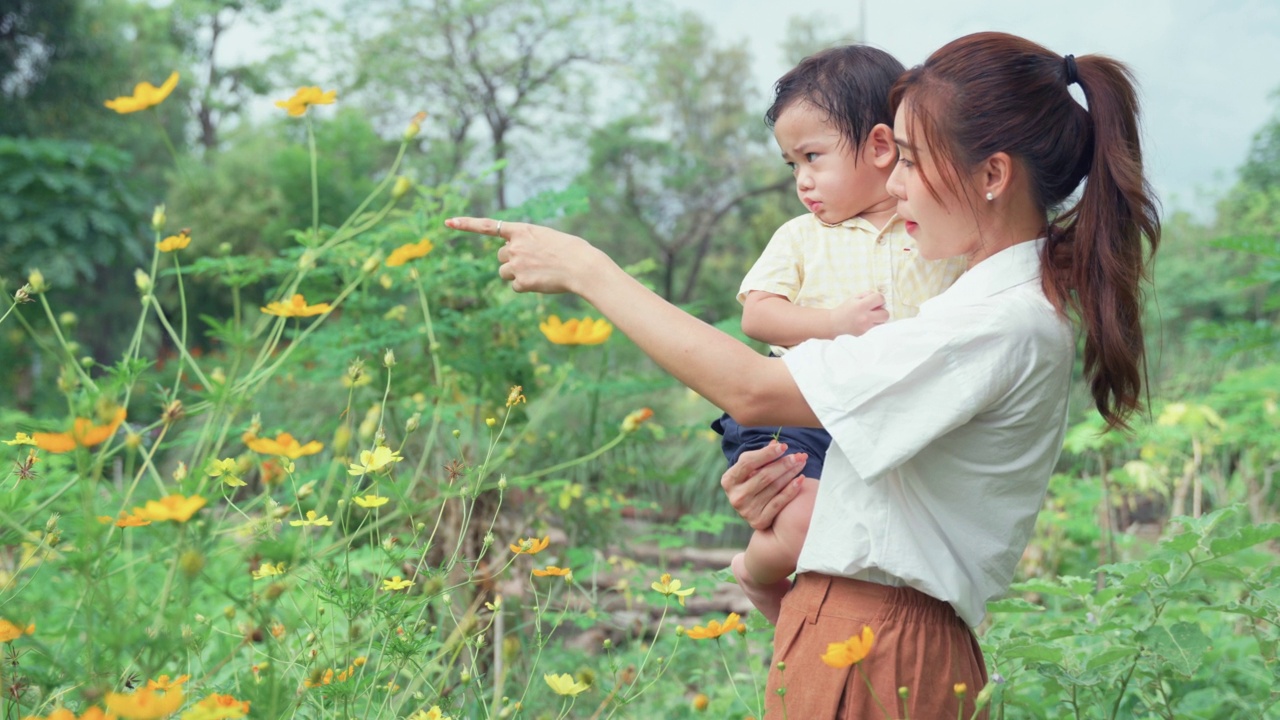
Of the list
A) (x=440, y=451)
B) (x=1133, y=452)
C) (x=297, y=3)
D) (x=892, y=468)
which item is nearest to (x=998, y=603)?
(x=892, y=468)

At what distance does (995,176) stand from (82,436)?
35.7 inches

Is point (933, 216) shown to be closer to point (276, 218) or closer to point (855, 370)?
point (855, 370)

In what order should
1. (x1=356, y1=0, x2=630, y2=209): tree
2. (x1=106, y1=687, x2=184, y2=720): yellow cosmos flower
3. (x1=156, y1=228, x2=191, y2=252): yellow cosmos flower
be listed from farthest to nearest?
(x1=356, y1=0, x2=630, y2=209): tree, (x1=156, y1=228, x2=191, y2=252): yellow cosmos flower, (x1=106, y1=687, x2=184, y2=720): yellow cosmos flower

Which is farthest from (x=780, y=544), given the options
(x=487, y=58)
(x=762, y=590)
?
(x=487, y=58)

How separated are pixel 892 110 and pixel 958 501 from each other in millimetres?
521

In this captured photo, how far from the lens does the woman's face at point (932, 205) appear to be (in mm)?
1146

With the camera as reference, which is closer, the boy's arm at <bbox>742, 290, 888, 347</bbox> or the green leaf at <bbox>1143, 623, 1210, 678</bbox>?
the boy's arm at <bbox>742, 290, 888, 347</bbox>

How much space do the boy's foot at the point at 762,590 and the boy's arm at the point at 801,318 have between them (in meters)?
0.30

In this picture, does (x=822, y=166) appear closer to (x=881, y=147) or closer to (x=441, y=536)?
(x=881, y=147)

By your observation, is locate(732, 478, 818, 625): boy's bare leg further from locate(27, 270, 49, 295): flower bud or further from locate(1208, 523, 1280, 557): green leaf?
locate(27, 270, 49, 295): flower bud

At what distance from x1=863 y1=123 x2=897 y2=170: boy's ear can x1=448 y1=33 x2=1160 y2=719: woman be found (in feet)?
0.83

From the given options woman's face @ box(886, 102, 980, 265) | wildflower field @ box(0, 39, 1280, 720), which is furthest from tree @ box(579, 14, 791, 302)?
woman's face @ box(886, 102, 980, 265)

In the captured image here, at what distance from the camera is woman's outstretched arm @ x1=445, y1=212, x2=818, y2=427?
106 centimetres

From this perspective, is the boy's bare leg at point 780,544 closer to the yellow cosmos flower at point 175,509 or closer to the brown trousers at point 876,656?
the brown trousers at point 876,656
